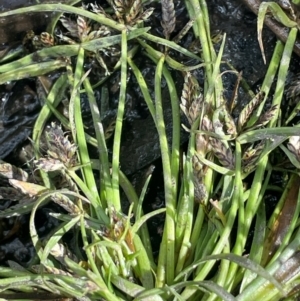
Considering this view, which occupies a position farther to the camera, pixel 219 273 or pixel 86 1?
pixel 86 1

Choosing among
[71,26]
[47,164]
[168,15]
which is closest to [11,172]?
[47,164]

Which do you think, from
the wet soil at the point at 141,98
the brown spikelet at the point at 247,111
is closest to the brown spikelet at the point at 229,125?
the brown spikelet at the point at 247,111

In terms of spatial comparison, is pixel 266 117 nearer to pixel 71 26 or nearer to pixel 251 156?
pixel 251 156

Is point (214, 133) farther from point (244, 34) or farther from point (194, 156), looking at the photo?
point (244, 34)

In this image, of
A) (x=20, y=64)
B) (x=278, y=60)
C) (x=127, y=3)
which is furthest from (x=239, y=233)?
(x=20, y=64)

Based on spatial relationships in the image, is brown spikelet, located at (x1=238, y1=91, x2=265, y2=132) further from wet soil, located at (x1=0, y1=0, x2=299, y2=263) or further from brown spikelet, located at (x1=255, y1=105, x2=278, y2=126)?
wet soil, located at (x1=0, y1=0, x2=299, y2=263)

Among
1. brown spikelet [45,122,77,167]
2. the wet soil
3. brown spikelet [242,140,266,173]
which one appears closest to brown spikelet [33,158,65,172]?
brown spikelet [45,122,77,167]
